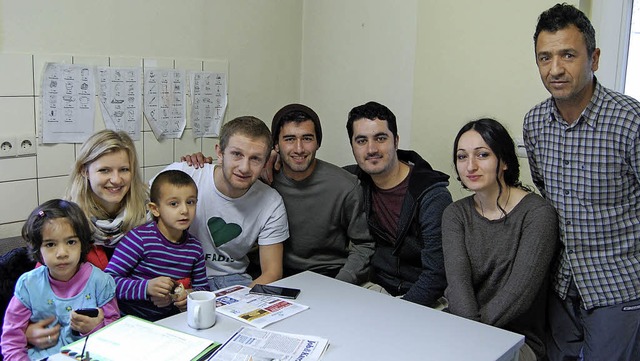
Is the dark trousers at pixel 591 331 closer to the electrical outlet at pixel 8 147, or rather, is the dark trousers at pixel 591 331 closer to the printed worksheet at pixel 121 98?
the printed worksheet at pixel 121 98

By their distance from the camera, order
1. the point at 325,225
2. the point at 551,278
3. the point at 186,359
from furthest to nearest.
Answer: the point at 325,225
the point at 551,278
the point at 186,359

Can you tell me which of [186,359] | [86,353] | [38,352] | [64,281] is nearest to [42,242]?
[64,281]

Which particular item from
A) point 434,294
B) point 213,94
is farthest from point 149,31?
point 434,294

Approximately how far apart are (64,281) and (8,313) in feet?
0.55

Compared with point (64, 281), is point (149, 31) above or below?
above

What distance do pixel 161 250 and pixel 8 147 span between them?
0.79 m

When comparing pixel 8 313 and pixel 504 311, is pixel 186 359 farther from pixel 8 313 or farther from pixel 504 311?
pixel 504 311

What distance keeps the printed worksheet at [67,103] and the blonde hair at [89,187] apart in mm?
375

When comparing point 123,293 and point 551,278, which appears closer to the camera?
point 123,293

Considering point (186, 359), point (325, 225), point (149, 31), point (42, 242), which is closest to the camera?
point (186, 359)

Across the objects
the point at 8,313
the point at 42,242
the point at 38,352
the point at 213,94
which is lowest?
the point at 38,352

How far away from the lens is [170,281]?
1835 mm

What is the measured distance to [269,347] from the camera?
4.72 feet

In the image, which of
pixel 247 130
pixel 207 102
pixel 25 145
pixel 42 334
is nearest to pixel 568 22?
pixel 247 130
